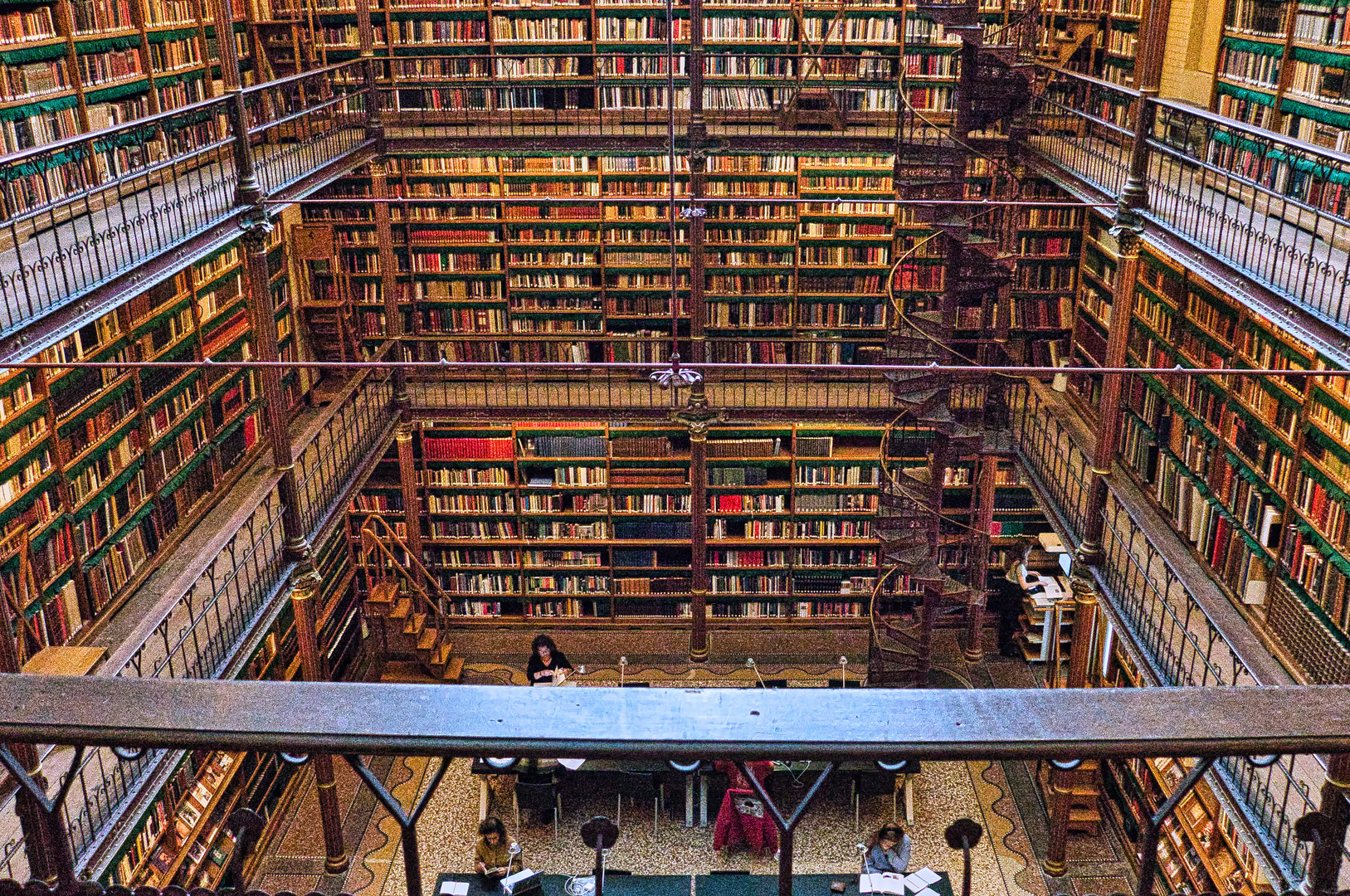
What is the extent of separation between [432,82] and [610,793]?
20.0ft

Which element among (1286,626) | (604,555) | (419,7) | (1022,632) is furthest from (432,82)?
(1286,626)

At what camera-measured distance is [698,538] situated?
9.32 m

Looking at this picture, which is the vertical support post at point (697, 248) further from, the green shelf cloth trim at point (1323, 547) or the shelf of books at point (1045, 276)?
the green shelf cloth trim at point (1323, 547)

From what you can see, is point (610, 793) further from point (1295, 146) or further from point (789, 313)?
point (1295, 146)

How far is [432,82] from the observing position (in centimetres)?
995

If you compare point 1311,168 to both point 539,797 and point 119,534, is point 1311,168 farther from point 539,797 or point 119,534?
point 119,534

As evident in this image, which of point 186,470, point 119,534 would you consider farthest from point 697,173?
point 119,534

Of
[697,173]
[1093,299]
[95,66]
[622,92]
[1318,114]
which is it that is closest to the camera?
[1318,114]

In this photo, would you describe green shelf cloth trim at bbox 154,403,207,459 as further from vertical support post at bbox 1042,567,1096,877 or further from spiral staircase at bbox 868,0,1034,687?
vertical support post at bbox 1042,567,1096,877

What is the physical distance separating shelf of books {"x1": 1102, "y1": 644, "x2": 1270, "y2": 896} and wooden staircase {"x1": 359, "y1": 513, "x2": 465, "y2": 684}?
4.84 m

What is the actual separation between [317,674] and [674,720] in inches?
267

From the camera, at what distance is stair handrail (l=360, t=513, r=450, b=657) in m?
8.84

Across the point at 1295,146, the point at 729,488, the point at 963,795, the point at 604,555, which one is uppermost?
the point at 1295,146

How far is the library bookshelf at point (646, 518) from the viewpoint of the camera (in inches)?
372
